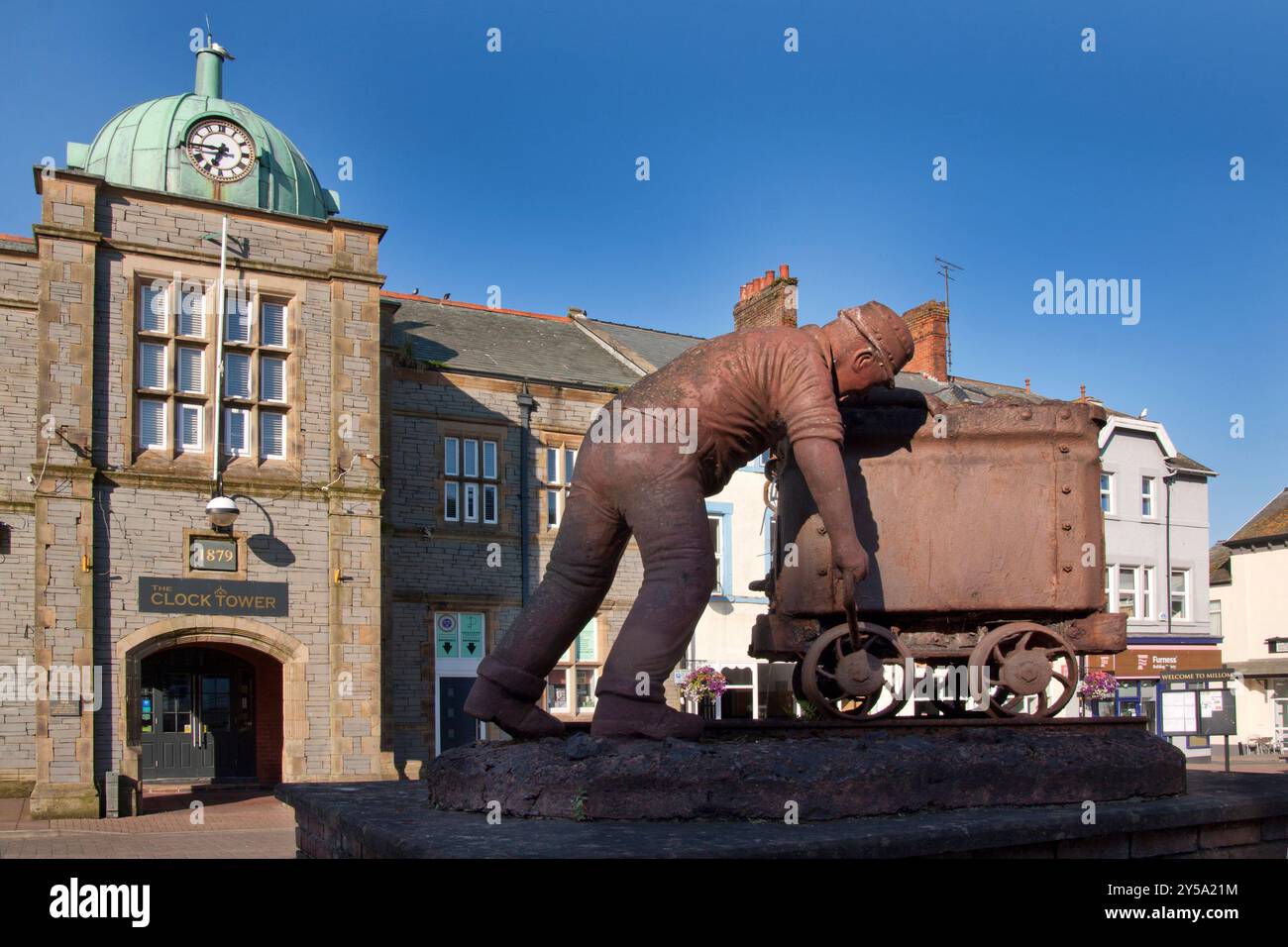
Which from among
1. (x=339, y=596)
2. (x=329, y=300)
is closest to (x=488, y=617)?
(x=339, y=596)

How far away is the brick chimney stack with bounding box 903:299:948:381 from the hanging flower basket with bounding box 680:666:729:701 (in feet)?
39.6

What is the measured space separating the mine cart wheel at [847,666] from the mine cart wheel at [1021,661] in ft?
1.22

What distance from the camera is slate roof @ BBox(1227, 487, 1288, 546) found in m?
36.0

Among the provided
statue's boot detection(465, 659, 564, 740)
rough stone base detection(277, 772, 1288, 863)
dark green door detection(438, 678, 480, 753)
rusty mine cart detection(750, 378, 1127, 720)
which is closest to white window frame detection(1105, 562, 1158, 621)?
dark green door detection(438, 678, 480, 753)

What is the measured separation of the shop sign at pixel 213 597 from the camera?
17625mm

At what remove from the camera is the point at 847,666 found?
18.2 ft

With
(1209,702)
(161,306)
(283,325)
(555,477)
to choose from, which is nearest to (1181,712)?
(1209,702)

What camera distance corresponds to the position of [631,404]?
5.23 meters

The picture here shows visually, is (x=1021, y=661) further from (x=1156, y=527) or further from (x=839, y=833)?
(x=1156, y=527)

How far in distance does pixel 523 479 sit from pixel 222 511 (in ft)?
21.7

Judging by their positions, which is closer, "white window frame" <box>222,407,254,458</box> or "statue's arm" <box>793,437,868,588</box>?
"statue's arm" <box>793,437,868,588</box>

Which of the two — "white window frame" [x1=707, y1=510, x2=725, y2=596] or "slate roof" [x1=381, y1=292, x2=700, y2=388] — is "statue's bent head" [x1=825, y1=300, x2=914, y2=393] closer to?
"slate roof" [x1=381, y1=292, x2=700, y2=388]

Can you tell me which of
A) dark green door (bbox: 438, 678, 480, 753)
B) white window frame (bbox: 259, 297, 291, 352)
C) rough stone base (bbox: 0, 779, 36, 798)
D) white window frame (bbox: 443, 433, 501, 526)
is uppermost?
white window frame (bbox: 259, 297, 291, 352)
